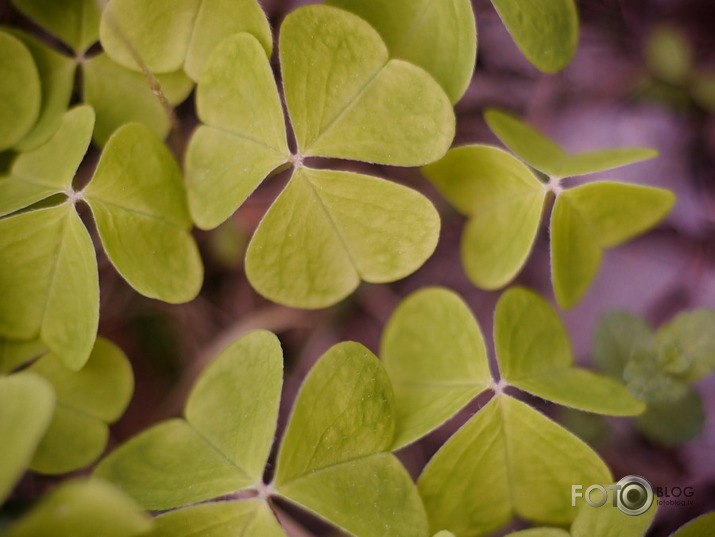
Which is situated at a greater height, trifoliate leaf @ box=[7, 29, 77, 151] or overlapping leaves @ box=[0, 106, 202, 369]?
trifoliate leaf @ box=[7, 29, 77, 151]

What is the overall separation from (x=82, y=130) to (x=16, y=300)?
0.41 meters

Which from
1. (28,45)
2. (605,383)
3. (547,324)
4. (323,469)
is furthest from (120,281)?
(605,383)

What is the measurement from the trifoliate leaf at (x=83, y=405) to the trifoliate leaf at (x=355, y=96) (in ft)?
2.23

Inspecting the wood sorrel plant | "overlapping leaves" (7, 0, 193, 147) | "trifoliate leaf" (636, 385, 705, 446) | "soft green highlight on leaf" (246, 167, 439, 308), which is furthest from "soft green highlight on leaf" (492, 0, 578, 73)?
"trifoliate leaf" (636, 385, 705, 446)

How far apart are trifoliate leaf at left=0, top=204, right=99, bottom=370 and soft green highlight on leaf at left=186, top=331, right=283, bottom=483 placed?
277 mm

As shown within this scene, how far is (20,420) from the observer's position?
114cm

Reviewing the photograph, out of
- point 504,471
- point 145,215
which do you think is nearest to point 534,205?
point 504,471

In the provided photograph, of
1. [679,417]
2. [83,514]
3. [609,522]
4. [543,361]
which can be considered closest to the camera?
[83,514]

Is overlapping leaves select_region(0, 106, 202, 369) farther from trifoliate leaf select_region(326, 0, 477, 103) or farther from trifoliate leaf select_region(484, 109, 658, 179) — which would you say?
trifoliate leaf select_region(484, 109, 658, 179)

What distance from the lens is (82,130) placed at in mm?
1579

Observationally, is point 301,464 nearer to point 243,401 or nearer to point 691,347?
point 243,401

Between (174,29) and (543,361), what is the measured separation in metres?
1.15

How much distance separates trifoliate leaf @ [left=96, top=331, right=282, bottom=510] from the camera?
58.1 inches

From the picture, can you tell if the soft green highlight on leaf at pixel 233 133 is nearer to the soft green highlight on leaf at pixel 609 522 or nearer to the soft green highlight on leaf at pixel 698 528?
the soft green highlight on leaf at pixel 609 522
